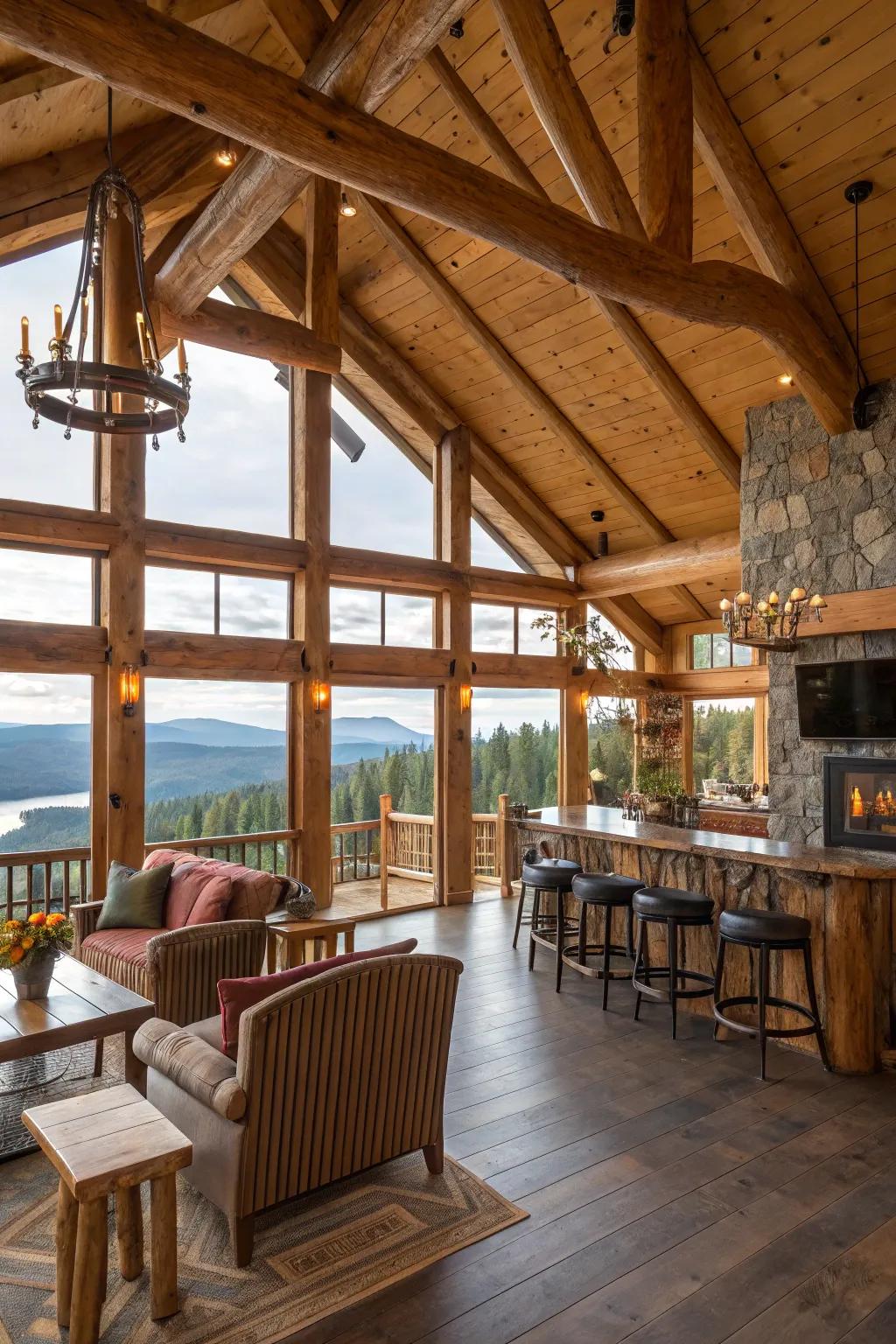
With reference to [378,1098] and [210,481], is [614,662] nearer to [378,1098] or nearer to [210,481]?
[210,481]

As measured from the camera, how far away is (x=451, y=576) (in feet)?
28.0

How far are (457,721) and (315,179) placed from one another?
16.3 feet

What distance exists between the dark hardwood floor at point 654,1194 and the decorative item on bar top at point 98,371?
10.2 feet

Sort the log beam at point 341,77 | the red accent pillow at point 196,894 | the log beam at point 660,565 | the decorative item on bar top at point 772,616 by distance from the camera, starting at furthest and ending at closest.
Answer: the log beam at point 660,565 < the decorative item on bar top at point 772,616 < the red accent pillow at point 196,894 < the log beam at point 341,77

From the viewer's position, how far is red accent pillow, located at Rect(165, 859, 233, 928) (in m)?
4.86

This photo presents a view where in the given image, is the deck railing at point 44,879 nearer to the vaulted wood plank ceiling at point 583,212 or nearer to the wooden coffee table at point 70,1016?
the wooden coffee table at point 70,1016

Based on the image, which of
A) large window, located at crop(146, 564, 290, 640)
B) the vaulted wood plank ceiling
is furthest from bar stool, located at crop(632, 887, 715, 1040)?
the vaulted wood plank ceiling

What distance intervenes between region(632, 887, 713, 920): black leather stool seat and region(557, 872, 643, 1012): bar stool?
38cm

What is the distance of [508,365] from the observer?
25.5 ft

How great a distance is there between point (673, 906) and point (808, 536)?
354cm

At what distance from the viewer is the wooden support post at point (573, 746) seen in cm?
974

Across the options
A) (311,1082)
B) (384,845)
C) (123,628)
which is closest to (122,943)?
(311,1082)

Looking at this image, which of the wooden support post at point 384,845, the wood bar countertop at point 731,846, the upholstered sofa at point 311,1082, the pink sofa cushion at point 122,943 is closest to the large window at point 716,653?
the wood bar countertop at point 731,846

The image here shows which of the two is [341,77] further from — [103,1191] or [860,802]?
[860,802]
